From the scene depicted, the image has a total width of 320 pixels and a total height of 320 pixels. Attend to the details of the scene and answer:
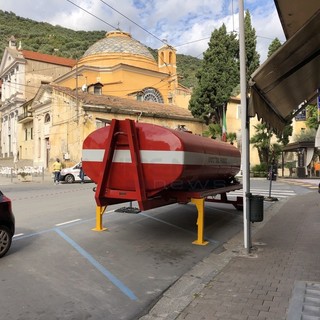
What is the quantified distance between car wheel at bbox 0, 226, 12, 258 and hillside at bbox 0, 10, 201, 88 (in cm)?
7545

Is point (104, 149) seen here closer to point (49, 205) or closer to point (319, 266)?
point (319, 266)

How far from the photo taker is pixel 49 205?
45.2 ft

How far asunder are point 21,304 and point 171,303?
1.85 meters

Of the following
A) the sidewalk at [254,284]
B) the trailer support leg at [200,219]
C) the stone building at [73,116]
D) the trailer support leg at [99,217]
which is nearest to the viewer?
the sidewalk at [254,284]

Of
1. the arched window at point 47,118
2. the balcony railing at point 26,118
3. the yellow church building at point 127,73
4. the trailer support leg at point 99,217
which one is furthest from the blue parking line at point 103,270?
the balcony railing at point 26,118

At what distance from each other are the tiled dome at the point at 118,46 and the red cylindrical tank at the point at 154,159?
4755 cm

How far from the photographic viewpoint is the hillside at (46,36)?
83.0 m

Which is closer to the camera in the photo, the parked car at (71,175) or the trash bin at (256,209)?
the trash bin at (256,209)

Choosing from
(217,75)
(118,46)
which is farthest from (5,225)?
(118,46)

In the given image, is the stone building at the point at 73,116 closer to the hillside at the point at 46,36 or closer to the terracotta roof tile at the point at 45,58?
the terracotta roof tile at the point at 45,58

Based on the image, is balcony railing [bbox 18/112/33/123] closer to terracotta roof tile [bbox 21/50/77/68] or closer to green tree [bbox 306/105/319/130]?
terracotta roof tile [bbox 21/50/77/68]

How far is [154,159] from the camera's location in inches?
295

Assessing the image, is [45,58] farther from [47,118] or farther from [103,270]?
[103,270]

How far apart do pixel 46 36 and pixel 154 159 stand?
90.5 metres
